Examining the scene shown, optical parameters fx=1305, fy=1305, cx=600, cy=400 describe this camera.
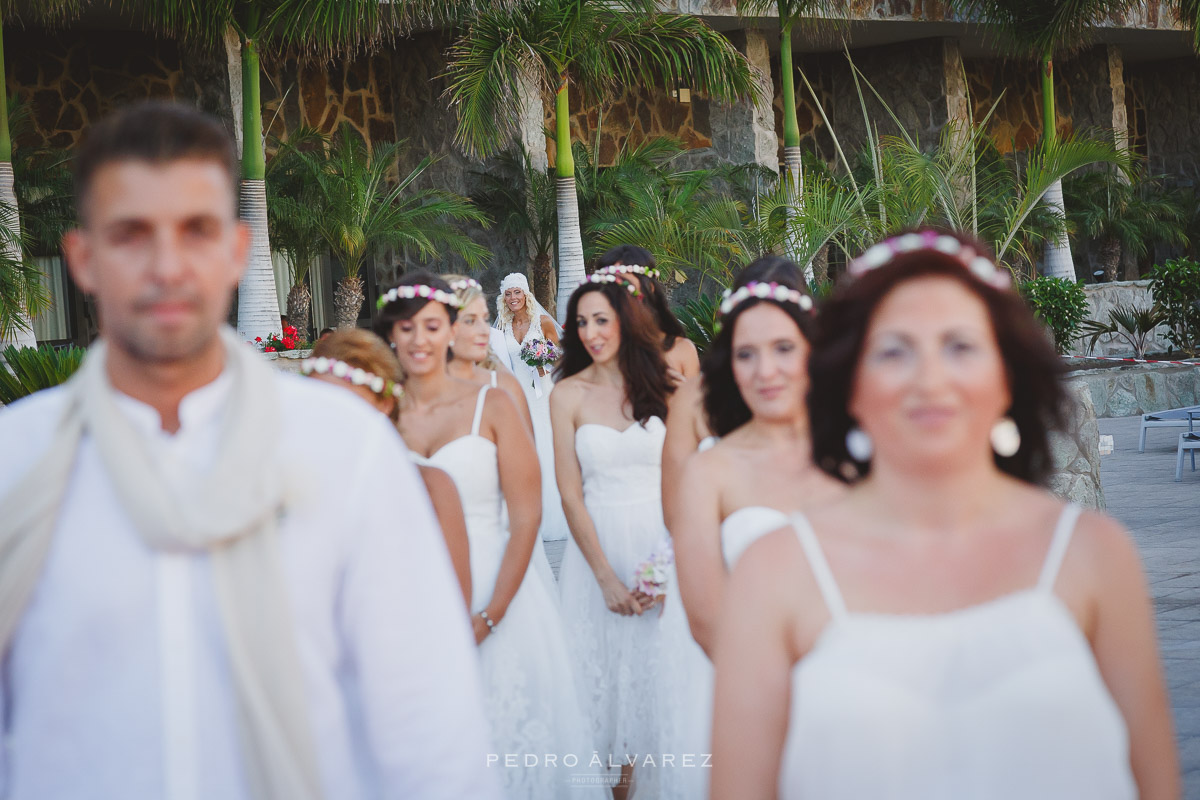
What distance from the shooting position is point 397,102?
63.0 feet

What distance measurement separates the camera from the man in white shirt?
190 cm

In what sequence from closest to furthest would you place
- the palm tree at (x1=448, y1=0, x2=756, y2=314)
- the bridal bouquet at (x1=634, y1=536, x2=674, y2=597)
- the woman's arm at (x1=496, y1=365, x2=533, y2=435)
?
the bridal bouquet at (x1=634, y1=536, x2=674, y2=597)
the woman's arm at (x1=496, y1=365, x2=533, y2=435)
the palm tree at (x1=448, y1=0, x2=756, y2=314)

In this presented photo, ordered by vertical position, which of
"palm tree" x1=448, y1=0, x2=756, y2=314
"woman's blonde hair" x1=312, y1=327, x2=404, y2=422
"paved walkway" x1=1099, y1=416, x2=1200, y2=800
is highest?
"palm tree" x1=448, y1=0, x2=756, y2=314

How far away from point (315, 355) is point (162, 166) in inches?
84.9

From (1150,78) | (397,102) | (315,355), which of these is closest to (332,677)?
(315,355)

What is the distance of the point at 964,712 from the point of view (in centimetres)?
195

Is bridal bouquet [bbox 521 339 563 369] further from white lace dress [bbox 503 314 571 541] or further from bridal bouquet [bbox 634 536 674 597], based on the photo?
bridal bouquet [bbox 634 536 674 597]

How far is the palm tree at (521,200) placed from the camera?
56.6 ft

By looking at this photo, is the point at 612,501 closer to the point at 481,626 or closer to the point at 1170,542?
the point at 481,626

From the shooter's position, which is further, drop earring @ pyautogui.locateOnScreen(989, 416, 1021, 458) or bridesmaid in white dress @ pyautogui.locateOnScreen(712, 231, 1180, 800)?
drop earring @ pyautogui.locateOnScreen(989, 416, 1021, 458)

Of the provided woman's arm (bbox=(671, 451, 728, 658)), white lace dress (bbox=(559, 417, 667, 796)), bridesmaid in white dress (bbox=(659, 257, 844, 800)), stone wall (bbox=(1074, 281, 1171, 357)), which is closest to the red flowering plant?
white lace dress (bbox=(559, 417, 667, 796))

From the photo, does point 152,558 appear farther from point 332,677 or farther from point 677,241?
point 677,241

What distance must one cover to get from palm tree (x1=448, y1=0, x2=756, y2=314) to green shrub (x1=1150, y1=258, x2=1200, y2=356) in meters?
7.65

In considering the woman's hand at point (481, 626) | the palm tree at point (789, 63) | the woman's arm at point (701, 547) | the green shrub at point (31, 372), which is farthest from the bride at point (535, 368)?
the woman's arm at point (701, 547)
